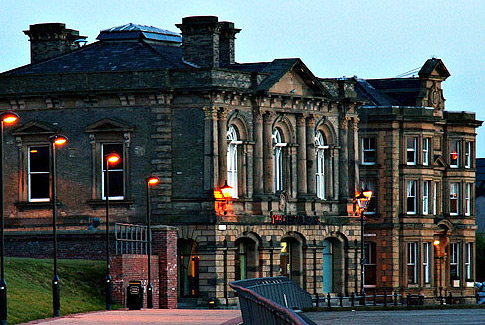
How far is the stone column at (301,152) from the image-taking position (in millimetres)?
88375

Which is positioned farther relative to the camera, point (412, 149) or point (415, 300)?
point (412, 149)

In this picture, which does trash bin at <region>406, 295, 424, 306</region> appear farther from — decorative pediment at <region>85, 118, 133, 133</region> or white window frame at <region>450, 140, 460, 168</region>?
decorative pediment at <region>85, 118, 133, 133</region>

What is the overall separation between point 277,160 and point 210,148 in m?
6.47

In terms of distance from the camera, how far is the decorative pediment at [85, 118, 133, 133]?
82562 mm

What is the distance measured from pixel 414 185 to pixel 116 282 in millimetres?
44655

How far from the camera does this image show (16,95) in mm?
83938

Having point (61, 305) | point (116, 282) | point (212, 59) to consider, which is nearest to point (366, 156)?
point (212, 59)

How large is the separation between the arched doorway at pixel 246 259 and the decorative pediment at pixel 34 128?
10841 millimetres

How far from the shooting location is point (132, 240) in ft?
218

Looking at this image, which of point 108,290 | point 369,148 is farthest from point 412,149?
point 108,290

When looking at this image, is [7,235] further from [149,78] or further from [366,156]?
[366,156]

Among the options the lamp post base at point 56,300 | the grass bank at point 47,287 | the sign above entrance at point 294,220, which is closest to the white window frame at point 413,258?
the sign above entrance at point 294,220

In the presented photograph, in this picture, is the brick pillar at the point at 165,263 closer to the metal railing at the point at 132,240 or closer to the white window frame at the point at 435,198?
the metal railing at the point at 132,240

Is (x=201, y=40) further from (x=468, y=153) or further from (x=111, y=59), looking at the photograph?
(x=468, y=153)
